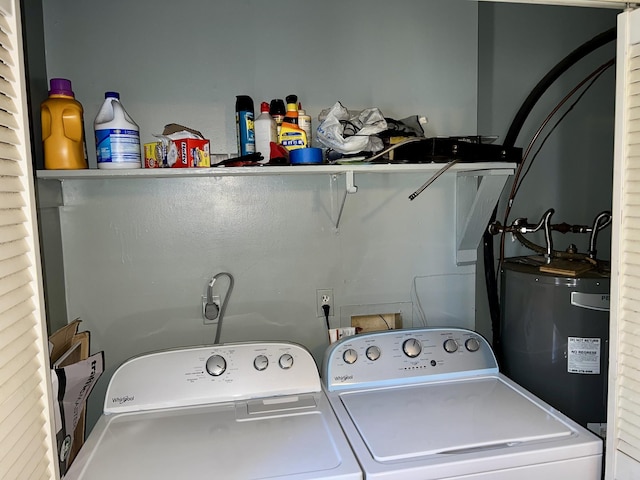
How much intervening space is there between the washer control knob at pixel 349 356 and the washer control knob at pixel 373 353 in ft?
0.14

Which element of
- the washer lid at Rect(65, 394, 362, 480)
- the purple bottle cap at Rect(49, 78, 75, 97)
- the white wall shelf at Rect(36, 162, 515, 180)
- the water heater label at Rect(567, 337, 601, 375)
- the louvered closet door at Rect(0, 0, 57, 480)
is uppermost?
the purple bottle cap at Rect(49, 78, 75, 97)

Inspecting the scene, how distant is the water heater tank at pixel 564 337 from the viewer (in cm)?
151

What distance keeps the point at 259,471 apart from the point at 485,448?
0.56m

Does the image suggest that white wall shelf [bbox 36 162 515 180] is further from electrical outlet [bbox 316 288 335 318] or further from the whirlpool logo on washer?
the whirlpool logo on washer

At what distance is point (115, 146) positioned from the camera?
4.61 feet

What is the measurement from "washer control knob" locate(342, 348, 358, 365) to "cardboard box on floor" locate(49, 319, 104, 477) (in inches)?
28.9

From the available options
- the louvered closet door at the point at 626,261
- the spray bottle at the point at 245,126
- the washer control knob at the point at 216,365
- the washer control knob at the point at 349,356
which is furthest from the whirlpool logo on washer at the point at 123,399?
the louvered closet door at the point at 626,261

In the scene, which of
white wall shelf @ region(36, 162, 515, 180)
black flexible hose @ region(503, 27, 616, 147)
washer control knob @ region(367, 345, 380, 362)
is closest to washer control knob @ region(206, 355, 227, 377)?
washer control knob @ region(367, 345, 380, 362)

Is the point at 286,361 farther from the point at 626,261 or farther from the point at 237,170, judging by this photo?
the point at 626,261

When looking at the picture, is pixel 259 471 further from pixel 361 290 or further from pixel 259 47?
pixel 259 47

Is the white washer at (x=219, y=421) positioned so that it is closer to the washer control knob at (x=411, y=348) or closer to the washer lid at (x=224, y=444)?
the washer lid at (x=224, y=444)

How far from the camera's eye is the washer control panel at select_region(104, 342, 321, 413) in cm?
144

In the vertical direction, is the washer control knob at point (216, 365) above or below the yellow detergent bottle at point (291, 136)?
below

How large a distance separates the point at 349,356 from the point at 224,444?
49 centimetres
